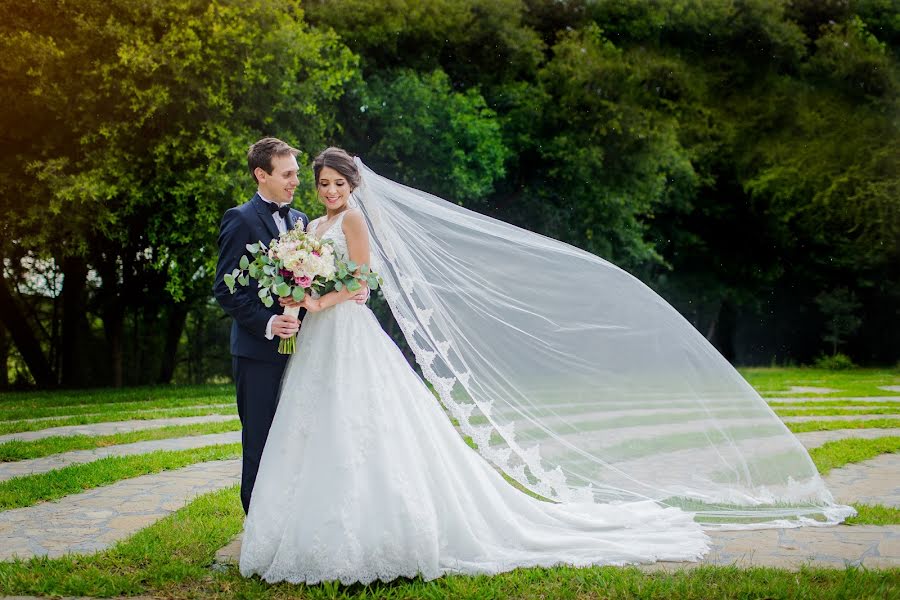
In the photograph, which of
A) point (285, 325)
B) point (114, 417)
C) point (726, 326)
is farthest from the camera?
point (726, 326)

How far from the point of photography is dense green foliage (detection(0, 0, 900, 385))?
15.0 meters

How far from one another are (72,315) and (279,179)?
619 inches

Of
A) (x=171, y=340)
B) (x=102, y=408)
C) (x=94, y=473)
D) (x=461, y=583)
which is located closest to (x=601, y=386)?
(x=461, y=583)

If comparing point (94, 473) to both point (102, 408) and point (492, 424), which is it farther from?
point (102, 408)

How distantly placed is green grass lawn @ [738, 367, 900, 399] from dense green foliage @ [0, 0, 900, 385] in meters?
4.28

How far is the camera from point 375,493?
13.6 ft

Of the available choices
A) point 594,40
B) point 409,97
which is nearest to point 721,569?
point 409,97

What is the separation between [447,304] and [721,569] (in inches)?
87.7

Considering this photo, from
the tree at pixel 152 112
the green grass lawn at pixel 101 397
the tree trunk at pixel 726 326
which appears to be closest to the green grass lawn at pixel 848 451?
the green grass lawn at pixel 101 397

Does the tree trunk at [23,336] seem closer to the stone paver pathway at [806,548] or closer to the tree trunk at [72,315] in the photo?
Answer: the tree trunk at [72,315]

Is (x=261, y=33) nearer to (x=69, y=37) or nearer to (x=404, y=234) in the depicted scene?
(x=69, y=37)

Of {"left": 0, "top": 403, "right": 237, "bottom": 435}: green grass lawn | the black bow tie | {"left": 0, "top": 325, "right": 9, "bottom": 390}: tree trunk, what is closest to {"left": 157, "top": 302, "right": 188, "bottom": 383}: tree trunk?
{"left": 0, "top": 325, "right": 9, "bottom": 390}: tree trunk

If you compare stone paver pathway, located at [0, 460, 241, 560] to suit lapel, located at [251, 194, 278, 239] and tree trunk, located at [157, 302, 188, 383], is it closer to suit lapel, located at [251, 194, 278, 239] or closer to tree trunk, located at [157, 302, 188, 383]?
suit lapel, located at [251, 194, 278, 239]

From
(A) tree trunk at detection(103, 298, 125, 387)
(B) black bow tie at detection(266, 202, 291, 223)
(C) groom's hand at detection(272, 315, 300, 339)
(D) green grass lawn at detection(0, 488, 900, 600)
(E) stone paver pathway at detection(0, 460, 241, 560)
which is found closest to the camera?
(D) green grass lawn at detection(0, 488, 900, 600)
